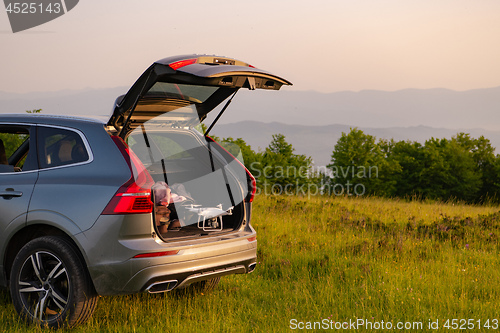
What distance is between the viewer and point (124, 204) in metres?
4.06

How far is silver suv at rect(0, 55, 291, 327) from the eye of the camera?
411 centimetres

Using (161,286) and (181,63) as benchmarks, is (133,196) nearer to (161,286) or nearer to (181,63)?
(161,286)

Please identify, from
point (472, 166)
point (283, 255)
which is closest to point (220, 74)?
point (283, 255)

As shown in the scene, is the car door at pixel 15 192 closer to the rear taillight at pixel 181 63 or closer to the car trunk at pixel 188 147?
the car trunk at pixel 188 147

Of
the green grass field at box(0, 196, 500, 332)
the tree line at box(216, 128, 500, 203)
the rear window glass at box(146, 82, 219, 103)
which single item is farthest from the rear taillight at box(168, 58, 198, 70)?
the tree line at box(216, 128, 500, 203)

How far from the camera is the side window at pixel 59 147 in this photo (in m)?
4.53

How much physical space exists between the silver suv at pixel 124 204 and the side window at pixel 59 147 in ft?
0.04

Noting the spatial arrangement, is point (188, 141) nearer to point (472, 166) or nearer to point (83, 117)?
point (83, 117)

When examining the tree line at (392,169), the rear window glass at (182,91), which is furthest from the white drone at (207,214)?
the tree line at (392,169)

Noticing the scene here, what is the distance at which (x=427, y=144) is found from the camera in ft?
255

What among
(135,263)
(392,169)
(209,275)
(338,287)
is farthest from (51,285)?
(392,169)

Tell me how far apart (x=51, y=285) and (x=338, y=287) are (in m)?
3.28

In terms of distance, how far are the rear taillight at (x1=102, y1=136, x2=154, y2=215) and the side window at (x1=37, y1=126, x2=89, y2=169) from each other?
0.59m

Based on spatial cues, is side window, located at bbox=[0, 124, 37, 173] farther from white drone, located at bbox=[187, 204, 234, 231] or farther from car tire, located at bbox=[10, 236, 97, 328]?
white drone, located at bbox=[187, 204, 234, 231]
